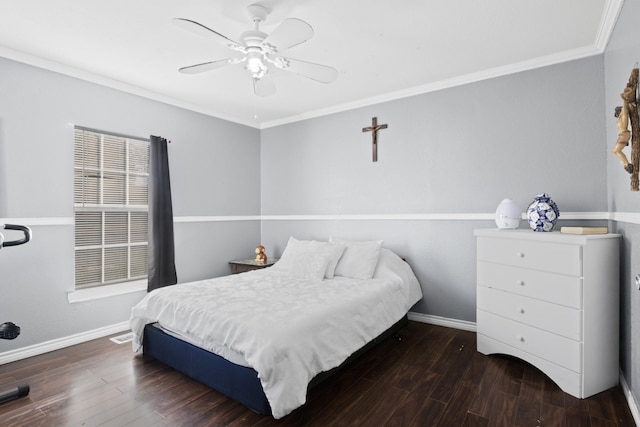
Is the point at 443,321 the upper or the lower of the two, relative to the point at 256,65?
lower

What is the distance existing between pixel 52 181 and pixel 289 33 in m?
2.52

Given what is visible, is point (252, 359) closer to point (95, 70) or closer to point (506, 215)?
point (506, 215)

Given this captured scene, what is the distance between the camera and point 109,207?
3.35m

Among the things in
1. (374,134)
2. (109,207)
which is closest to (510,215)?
(374,134)

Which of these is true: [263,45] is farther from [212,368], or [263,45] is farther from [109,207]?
[109,207]

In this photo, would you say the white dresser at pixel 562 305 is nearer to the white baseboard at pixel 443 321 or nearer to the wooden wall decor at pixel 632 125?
the wooden wall decor at pixel 632 125

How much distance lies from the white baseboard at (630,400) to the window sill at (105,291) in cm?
401

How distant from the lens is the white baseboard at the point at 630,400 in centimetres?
180

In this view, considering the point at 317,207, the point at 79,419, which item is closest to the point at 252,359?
the point at 79,419

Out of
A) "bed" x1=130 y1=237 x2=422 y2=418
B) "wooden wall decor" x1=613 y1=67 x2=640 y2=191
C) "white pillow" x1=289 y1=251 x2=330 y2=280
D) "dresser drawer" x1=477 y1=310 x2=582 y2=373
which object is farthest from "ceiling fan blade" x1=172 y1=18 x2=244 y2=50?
"dresser drawer" x1=477 y1=310 x2=582 y2=373

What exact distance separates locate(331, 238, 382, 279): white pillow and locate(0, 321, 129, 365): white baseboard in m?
2.29

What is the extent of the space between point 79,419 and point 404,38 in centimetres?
329

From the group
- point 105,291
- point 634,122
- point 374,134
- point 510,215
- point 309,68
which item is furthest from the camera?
point 374,134

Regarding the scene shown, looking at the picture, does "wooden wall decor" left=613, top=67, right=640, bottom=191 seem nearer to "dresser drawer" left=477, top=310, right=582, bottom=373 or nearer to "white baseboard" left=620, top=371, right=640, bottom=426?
"dresser drawer" left=477, top=310, right=582, bottom=373
